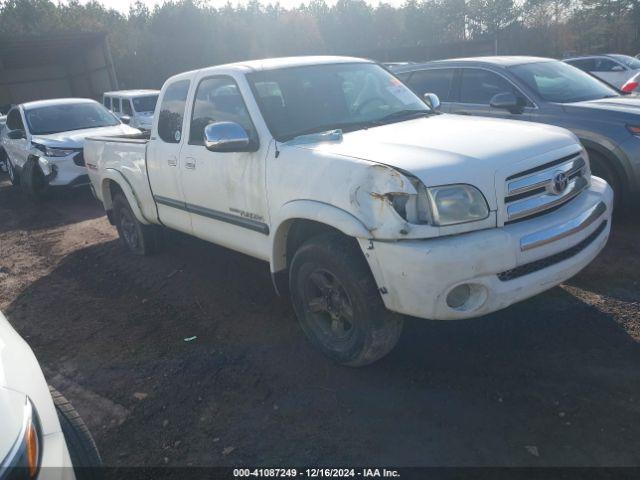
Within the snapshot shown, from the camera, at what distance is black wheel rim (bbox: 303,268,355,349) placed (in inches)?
137

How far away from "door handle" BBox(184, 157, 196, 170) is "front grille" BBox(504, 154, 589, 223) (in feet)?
8.42

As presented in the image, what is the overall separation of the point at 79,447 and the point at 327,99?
2.89 meters

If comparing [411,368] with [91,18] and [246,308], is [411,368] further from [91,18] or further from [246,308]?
[91,18]

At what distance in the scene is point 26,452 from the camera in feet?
6.12

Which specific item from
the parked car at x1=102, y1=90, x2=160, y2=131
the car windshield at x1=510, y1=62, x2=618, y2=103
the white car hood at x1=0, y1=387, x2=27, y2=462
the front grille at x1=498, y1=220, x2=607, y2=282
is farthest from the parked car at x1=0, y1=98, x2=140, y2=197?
the white car hood at x1=0, y1=387, x2=27, y2=462

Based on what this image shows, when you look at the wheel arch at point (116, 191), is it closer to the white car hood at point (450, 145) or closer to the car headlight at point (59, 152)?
the white car hood at point (450, 145)

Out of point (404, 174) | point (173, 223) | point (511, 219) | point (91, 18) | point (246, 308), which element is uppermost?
point (91, 18)

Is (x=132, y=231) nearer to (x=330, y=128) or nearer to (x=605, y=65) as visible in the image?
(x=330, y=128)

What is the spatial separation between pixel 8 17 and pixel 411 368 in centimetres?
5262

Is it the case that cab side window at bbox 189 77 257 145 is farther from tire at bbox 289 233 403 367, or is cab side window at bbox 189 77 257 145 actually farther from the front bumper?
the front bumper

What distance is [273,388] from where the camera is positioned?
350cm

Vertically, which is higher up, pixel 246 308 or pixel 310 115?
pixel 310 115

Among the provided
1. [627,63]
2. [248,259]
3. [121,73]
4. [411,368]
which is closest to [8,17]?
[121,73]

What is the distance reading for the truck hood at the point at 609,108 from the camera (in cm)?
551
